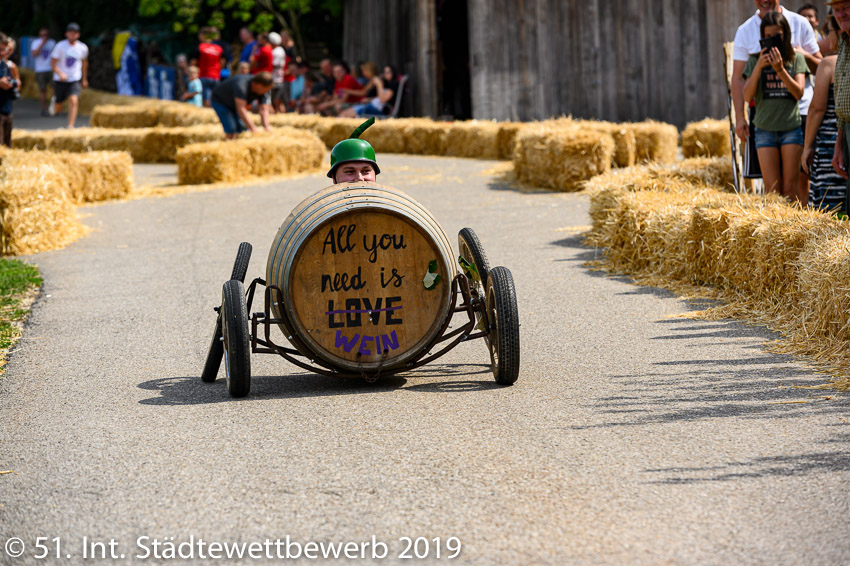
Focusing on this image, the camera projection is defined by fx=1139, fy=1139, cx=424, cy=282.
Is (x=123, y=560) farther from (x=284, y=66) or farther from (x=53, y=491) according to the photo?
(x=284, y=66)

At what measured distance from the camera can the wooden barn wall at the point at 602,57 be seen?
17.2 meters

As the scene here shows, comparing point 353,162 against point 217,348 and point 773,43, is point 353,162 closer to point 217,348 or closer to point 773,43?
point 217,348

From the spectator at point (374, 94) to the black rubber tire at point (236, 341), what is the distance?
18383 millimetres

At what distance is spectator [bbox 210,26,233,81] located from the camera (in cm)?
2685

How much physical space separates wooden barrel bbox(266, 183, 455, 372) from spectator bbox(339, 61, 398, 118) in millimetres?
18250

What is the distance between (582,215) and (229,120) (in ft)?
25.1

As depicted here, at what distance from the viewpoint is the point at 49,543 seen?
12.1 feet

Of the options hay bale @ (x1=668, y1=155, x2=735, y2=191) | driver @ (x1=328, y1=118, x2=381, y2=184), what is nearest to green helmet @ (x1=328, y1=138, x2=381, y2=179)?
driver @ (x1=328, y1=118, x2=381, y2=184)

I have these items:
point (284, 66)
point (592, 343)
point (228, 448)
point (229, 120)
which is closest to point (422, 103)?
point (284, 66)

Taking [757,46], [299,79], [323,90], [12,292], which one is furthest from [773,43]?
[299,79]

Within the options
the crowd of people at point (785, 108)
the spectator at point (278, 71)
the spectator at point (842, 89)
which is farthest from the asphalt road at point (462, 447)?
the spectator at point (278, 71)

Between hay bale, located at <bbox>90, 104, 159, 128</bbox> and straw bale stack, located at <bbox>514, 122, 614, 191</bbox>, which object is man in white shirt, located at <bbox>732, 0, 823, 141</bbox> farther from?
hay bale, located at <bbox>90, 104, 159, 128</bbox>

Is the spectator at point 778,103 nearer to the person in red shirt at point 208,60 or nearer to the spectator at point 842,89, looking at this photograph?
the spectator at point 842,89

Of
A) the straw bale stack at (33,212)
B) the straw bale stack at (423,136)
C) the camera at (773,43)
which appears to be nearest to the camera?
the camera at (773,43)
